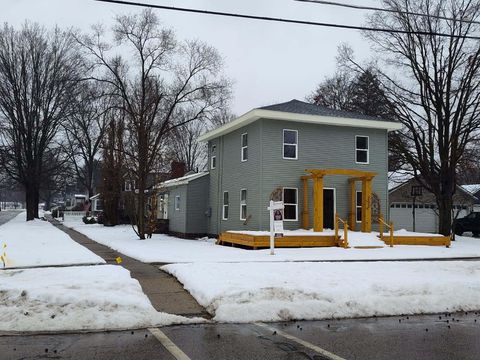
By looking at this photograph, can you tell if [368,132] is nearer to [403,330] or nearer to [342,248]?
[342,248]

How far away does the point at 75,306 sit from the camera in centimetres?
776

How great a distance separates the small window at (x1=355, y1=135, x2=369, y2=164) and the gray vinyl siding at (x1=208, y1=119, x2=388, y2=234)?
21 centimetres

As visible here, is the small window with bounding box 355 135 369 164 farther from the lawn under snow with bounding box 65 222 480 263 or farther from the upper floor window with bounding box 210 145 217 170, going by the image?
the upper floor window with bounding box 210 145 217 170

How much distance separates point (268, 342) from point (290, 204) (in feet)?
54.3

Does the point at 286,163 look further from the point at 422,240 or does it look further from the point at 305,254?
the point at 422,240

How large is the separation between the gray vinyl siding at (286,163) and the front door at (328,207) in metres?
0.24

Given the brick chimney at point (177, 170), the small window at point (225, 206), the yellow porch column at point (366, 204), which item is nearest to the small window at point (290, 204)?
the yellow porch column at point (366, 204)

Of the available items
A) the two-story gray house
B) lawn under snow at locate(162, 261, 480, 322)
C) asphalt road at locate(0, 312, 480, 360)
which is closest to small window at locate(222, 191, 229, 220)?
the two-story gray house

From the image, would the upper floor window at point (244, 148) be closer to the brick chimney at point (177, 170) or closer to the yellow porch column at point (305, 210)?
the yellow porch column at point (305, 210)

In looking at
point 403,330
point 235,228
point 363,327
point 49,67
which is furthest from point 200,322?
point 49,67

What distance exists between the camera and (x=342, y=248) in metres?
20.0

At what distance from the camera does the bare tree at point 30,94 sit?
4284 centimetres

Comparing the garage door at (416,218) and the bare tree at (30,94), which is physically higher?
the bare tree at (30,94)


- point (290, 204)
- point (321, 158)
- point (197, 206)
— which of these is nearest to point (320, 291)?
point (290, 204)
